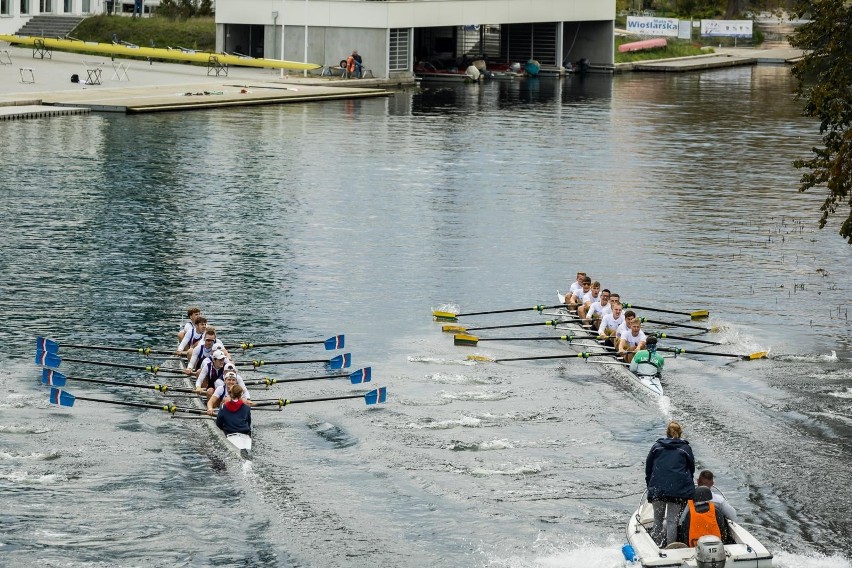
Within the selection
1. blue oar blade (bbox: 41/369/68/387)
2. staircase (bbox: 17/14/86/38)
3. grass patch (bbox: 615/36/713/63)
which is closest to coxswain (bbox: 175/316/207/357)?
blue oar blade (bbox: 41/369/68/387)

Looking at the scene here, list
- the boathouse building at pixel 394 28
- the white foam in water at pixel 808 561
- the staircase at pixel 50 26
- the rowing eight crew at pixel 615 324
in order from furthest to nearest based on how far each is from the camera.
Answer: the staircase at pixel 50 26 → the boathouse building at pixel 394 28 → the rowing eight crew at pixel 615 324 → the white foam in water at pixel 808 561

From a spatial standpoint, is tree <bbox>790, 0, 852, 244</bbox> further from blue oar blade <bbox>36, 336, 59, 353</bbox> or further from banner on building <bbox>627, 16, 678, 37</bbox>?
banner on building <bbox>627, 16, 678, 37</bbox>

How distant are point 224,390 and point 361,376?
13.4 ft

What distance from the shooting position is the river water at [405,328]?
26.3m

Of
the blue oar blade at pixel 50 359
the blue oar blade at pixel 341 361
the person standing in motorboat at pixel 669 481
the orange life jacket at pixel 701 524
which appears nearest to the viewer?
the orange life jacket at pixel 701 524

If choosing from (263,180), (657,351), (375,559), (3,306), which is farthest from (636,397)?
(263,180)

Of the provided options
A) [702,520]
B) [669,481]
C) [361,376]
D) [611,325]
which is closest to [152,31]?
[611,325]

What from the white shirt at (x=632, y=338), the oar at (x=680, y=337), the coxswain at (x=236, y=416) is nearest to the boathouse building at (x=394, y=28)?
the oar at (x=680, y=337)

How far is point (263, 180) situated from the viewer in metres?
61.9

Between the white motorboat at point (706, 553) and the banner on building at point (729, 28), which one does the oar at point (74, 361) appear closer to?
the white motorboat at point (706, 553)

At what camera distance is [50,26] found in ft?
376

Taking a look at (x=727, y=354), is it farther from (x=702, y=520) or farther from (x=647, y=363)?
(x=702, y=520)

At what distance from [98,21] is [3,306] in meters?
79.4

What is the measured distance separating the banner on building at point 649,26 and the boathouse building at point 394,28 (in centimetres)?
1852
